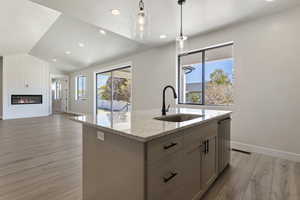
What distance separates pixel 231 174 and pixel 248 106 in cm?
153

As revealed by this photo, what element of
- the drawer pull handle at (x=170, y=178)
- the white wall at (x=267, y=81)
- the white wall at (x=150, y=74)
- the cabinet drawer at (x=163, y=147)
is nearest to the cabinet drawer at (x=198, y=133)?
the cabinet drawer at (x=163, y=147)

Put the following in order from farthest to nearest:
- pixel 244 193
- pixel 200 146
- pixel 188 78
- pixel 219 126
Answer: pixel 188 78
pixel 219 126
pixel 244 193
pixel 200 146

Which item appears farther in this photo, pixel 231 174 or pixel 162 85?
pixel 162 85

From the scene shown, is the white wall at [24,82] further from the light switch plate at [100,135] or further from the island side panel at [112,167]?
the light switch plate at [100,135]

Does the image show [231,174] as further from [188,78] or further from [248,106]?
[188,78]

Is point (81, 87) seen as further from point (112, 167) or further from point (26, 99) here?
point (112, 167)

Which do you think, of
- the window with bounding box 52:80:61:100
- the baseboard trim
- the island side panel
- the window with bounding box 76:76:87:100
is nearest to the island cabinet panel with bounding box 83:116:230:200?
the island side panel

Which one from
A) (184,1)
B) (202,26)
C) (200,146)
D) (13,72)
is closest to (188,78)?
(202,26)

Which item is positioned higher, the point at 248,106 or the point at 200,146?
the point at 248,106

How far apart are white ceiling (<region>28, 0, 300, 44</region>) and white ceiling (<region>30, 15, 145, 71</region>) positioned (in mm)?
1460

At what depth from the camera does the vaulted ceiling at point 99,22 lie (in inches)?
102

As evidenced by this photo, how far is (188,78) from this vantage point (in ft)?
13.9

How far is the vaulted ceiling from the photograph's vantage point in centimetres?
259

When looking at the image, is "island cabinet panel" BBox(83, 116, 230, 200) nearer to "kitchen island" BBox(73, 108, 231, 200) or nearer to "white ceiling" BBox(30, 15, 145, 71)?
"kitchen island" BBox(73, 108, 231, 200)
